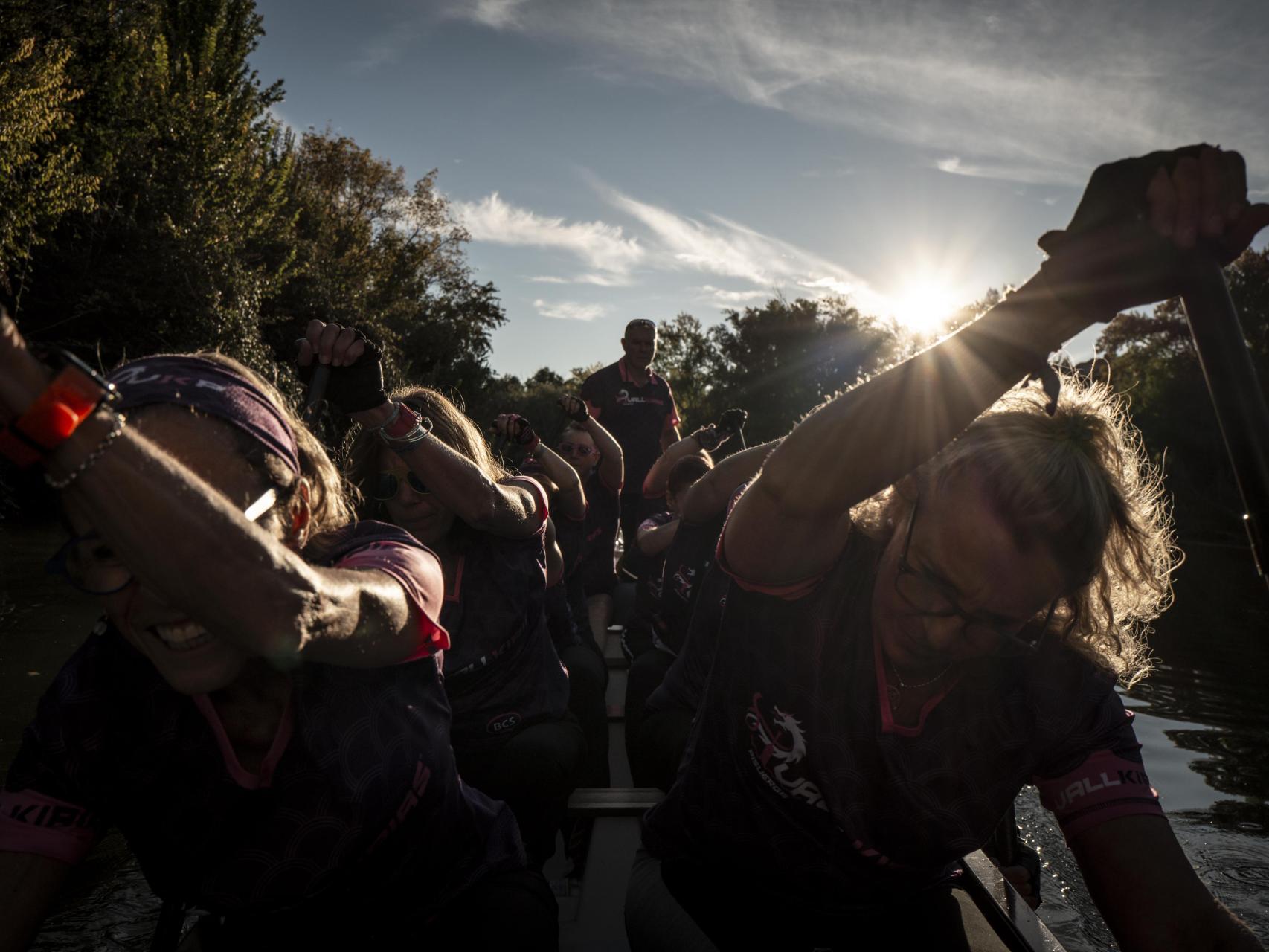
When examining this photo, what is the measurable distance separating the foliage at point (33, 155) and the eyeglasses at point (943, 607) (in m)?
10.5

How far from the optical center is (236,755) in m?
1.35

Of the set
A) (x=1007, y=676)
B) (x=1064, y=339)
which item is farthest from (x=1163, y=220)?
(x=1007, y=676)

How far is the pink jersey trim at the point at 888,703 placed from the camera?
5.08 ft

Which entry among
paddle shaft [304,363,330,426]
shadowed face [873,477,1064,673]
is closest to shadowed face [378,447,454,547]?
paddle shaft [304,363,330,426]

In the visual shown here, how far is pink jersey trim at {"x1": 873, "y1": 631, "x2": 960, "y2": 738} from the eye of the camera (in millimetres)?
1550

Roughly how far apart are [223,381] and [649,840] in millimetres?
1277

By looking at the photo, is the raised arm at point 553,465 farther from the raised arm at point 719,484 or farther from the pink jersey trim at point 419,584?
the pink jersey trim at point 419,584

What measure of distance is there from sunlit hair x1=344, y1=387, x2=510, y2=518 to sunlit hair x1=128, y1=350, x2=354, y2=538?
863 mm

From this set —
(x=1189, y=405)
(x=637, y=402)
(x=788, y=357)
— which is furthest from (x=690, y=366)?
(x=637, y=402)

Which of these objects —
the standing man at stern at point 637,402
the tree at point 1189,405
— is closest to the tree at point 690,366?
the tree at point 1189,405

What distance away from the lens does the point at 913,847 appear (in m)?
1.58

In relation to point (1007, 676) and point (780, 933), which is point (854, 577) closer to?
point (1007, 676)

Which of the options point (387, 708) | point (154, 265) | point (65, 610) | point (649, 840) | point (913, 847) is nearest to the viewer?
point (387, 708)

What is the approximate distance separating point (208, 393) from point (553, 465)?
2.90m
